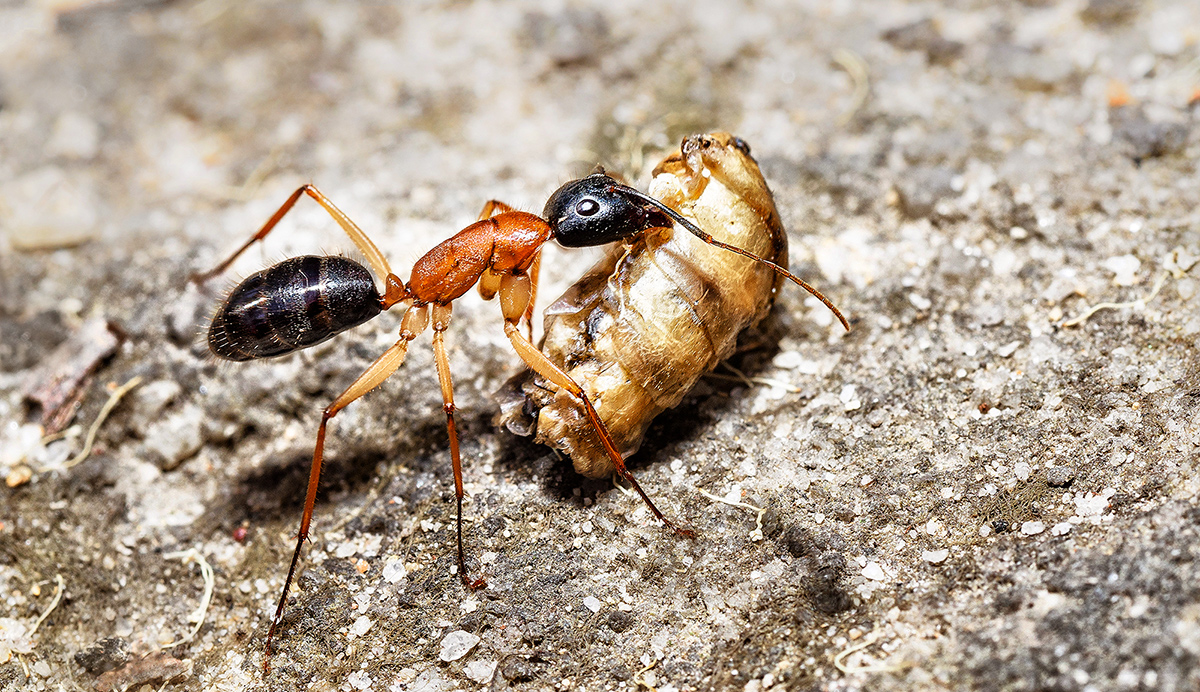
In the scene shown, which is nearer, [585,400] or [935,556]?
[935,556]

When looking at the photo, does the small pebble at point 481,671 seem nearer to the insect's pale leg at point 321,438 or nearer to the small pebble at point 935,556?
the insect's pale leg at point 321,438

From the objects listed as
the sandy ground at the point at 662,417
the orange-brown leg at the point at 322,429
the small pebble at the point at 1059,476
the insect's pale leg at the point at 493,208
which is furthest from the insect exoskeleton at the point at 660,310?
the small pebble at the point at 1059,476

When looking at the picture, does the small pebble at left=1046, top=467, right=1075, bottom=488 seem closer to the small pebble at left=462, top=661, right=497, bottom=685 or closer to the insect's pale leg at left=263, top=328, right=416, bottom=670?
the small pebble at left=462, top=661, right=497, bottom=685

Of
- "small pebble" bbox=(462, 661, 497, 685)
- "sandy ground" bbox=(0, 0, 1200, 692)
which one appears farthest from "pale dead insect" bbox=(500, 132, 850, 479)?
"small pebble" bbox=(462, 661, 497, 685)

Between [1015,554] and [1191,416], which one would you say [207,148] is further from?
[1191,416]

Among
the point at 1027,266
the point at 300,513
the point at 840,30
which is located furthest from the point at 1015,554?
the point at 840,30

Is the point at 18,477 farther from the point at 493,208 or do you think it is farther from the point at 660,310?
the point at 660,310

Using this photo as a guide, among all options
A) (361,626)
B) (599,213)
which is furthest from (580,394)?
(361,626)
